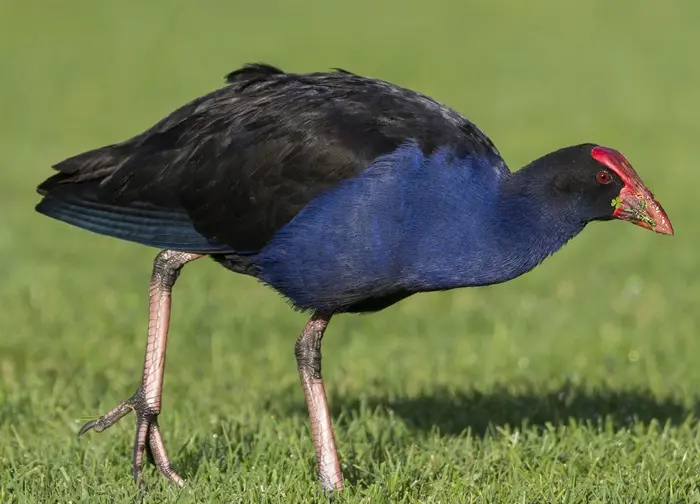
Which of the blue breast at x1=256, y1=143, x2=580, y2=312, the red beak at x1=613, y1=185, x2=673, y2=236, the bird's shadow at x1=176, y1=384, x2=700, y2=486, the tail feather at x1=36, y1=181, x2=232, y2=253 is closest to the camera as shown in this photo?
the blue breast at x1=256, y1=143, x2=580, y2=312

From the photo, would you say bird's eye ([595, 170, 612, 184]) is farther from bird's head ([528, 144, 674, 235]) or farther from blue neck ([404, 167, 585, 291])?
blue neck ([404, 167, 585, 291])

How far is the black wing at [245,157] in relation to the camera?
5328 millimetres

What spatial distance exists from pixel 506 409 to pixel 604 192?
177cm

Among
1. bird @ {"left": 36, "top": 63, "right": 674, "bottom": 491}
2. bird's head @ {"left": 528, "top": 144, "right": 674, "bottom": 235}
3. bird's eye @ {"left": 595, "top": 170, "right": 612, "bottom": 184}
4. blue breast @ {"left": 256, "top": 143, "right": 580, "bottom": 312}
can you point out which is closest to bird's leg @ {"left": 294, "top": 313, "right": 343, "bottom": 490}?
bird @ {"left": 36, "top": 63, "right": 674, "bottom": 491}

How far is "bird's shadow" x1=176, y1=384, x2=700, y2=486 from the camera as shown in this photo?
21.1 feet

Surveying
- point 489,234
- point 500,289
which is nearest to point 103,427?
point 489,234

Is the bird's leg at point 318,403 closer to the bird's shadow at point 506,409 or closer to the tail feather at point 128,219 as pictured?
the tail feather at point 128,219

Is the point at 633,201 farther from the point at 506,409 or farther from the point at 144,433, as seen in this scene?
the point at 144,433

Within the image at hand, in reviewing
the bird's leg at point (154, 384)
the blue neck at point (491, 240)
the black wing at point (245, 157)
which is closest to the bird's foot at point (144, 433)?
the bird's leg at point (154, 384)

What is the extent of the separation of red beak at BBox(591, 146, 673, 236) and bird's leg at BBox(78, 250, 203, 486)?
5.87ft

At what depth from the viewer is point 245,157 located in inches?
217

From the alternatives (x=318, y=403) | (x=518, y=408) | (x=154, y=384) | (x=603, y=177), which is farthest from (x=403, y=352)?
(x=603, y=177)

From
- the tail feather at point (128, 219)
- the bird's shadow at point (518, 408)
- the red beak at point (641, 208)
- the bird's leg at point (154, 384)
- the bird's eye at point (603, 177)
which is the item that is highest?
the tail feather at point (128, 219)

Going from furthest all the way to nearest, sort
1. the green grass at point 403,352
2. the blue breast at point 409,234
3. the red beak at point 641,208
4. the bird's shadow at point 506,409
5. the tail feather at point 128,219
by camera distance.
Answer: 1. the bird's shadow at point 506,409
2. the tail feather at point 128,219
3. the green grass at point 403,352
4. the red beak at point 641,208
5. the blue breast at point 409,234
